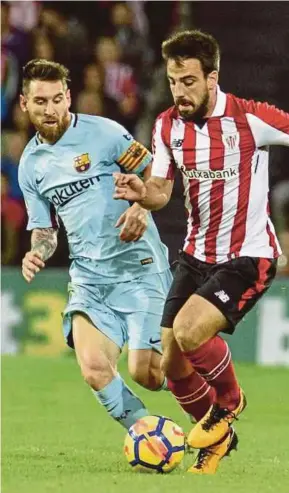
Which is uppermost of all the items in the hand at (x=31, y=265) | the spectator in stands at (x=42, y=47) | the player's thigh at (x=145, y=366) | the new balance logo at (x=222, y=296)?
the new balance logo at (x=222, y=296)

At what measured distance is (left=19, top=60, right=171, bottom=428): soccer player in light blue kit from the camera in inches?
270

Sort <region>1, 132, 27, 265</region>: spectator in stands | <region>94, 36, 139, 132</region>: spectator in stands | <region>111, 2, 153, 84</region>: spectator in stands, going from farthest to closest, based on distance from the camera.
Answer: <region>111, 2, 153, 84</region>: spectator in stands → <region>94, 36, 139, 132</region>: spectator in stands → <region>1, 132, 27, 265</region>: spectator in stands

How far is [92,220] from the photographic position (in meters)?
6.95

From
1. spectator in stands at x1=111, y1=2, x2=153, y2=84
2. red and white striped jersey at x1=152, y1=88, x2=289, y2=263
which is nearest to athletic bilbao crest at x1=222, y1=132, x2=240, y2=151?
red and white striped jersey at x1=152, y1=88, x2=289, y2=263

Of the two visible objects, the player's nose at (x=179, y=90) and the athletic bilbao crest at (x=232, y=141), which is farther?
the athletic bilbao crest at (x=232, y=141)

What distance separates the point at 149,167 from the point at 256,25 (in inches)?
293

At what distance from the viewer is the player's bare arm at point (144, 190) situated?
6031mm

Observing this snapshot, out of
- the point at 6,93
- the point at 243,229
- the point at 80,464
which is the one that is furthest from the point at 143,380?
the point at 6,93

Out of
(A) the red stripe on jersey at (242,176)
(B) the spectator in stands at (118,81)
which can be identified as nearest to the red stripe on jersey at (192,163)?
(A) the red stripe on jersey at (242,176)

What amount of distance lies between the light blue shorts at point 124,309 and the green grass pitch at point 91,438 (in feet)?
2.10

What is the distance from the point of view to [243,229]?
6.30 meters

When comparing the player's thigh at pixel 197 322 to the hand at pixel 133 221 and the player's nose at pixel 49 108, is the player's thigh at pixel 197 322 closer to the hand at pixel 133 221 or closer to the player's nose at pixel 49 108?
the hand at pixel 133 221

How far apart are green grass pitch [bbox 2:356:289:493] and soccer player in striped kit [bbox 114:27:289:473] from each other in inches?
15.6

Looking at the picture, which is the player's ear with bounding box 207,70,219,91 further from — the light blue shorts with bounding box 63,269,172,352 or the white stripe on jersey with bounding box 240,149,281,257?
the light blue shorts with bounding box 63,269,172,352
